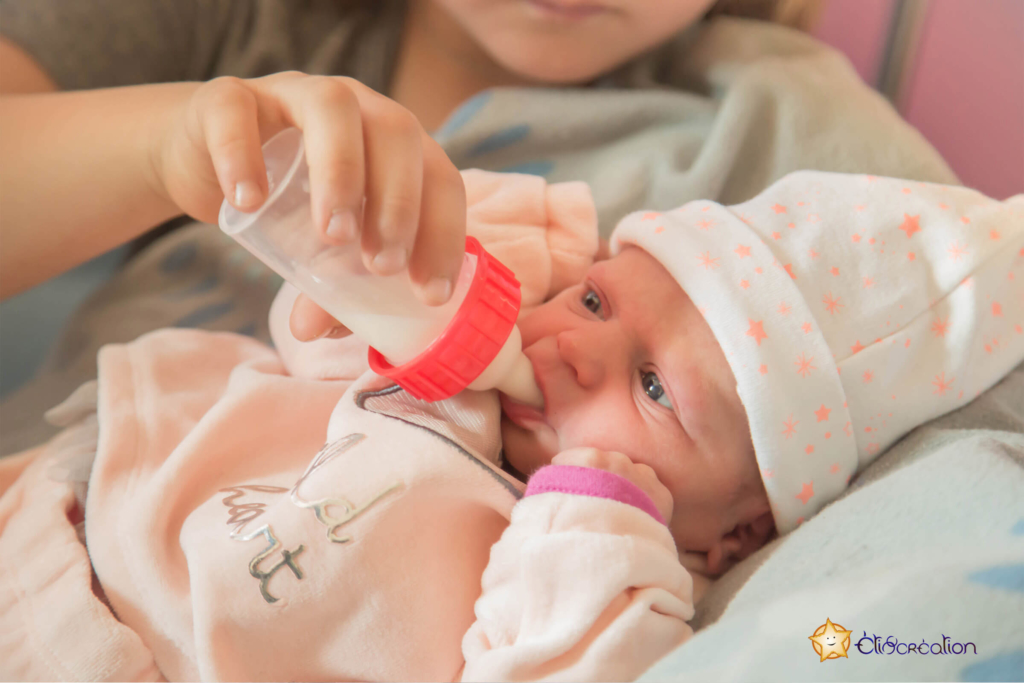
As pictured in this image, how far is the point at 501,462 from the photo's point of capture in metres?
0.71

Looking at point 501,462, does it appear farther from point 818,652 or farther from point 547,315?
point 818,652

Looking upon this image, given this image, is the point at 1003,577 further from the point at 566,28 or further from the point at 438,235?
the point at 566,28

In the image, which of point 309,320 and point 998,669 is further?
point 309,320

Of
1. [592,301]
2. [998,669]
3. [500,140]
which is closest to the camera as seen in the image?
[998,669]

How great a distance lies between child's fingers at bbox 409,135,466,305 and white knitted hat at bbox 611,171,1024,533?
26cm

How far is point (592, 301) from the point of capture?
2.42ft

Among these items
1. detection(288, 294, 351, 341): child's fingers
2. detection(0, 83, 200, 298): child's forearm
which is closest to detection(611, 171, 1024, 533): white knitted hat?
detection(288, 294, 351, 341): child's fingers

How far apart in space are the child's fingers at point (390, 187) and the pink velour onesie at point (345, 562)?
0.66ft

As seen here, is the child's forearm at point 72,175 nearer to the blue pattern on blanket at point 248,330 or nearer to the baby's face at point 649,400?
the blue pattern on blanket at point 248,330

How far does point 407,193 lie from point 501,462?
0.32 meters

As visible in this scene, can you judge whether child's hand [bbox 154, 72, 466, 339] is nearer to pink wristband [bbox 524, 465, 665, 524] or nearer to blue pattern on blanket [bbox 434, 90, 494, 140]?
pink wristband [bbox 524, 465, 665, 524]

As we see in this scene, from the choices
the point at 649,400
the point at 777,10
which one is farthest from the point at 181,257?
the point at 777,10

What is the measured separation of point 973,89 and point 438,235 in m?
1.12

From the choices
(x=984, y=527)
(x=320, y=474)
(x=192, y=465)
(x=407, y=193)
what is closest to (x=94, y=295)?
(x=192, y=465)
